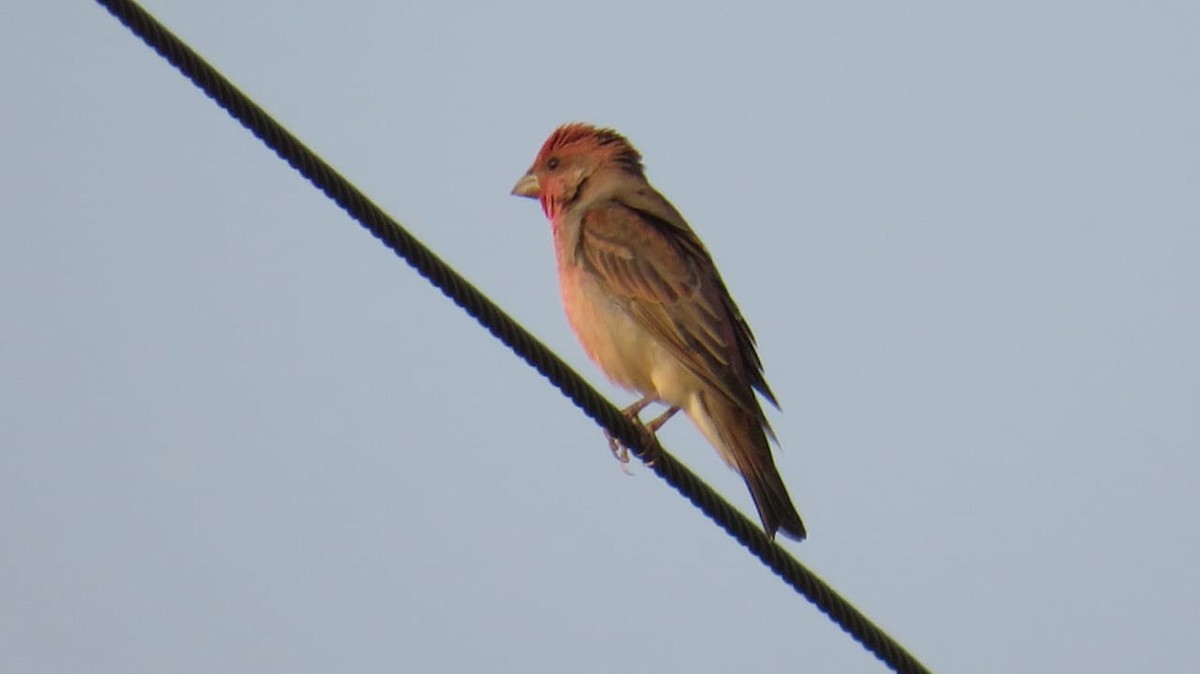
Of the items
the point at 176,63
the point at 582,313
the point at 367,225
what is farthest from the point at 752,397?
the point at 176,63

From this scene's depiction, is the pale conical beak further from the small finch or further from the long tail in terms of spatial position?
the long tail

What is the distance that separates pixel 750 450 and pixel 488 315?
2.60m

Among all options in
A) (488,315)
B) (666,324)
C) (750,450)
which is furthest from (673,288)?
(488,315)

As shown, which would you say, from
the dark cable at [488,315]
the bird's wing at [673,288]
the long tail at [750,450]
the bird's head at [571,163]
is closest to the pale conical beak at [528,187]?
the bird's head at [571,163]

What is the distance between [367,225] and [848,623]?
1.87m

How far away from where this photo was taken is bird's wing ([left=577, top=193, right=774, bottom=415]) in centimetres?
829

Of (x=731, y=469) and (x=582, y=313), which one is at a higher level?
(x=582, y=313)

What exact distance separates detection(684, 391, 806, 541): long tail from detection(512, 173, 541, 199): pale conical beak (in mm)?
2324

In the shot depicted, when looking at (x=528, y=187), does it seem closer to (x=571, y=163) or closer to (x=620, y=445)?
(x=571, y=163)

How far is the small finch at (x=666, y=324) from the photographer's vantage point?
8102mm

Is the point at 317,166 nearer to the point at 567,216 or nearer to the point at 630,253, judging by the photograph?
the point at 630,253

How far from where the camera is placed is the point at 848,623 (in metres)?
5.73

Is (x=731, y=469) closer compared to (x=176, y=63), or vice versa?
(x=176, y=63)

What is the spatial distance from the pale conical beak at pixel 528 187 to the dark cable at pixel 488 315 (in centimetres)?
378
